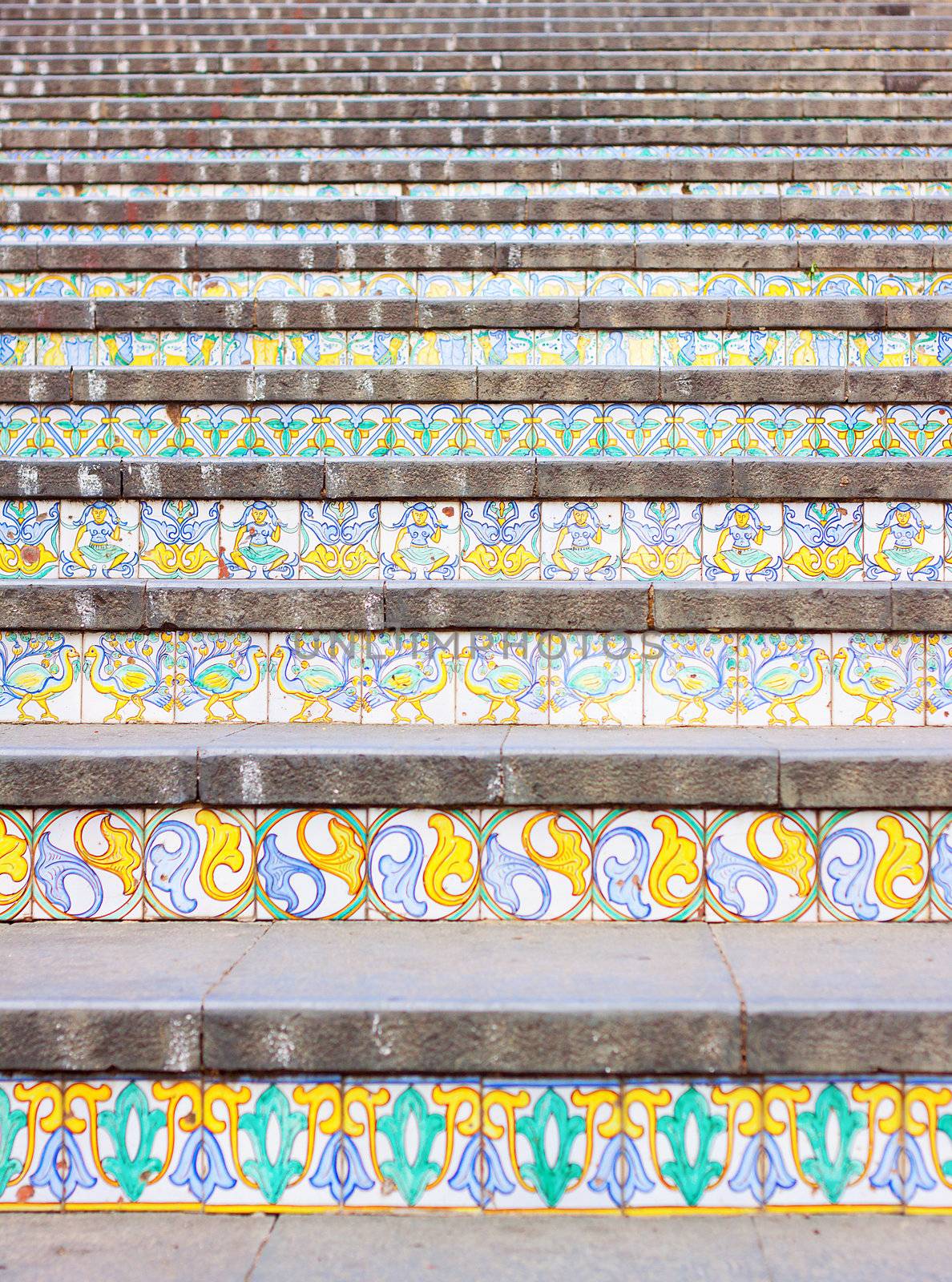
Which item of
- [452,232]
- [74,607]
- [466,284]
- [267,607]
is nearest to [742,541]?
[267,607]

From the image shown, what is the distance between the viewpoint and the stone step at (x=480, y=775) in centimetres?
174

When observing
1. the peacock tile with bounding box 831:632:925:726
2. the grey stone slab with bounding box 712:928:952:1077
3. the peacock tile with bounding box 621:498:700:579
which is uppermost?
the peacock tile with bounding box 621:498:700:579

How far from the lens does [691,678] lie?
7.08ft

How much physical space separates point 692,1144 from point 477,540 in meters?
1.49

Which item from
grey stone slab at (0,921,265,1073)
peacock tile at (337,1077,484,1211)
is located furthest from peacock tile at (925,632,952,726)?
grey stone slab at (0,921,265,1073)

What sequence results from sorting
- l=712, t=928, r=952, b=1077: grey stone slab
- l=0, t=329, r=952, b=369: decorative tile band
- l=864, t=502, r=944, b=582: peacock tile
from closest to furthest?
l=712, t=928, r=952, b=1077: grey stone slab → l=864, t=502, r=944, b=582: peacock tile → l=0, t=329, r=952, b=369: decorative tile band

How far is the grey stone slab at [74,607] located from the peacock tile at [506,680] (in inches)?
30.3

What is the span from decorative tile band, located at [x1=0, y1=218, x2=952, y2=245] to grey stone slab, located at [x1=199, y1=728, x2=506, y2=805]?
3.04 metres

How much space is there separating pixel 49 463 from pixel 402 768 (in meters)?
1.47

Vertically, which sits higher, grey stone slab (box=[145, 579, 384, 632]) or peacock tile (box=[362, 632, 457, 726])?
grey stone slab (box=[145, 579, 384, 632])

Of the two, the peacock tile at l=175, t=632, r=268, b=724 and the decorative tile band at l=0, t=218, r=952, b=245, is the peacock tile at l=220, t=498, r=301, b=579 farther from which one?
the decorative tile band at l=0, t=218, r=952, b=245

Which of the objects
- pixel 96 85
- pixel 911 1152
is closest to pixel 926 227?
pixel 911 1152

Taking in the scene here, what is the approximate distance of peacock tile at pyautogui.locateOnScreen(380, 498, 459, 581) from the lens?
249cm

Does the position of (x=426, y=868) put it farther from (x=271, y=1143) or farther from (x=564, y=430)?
(x=564, y=430)
